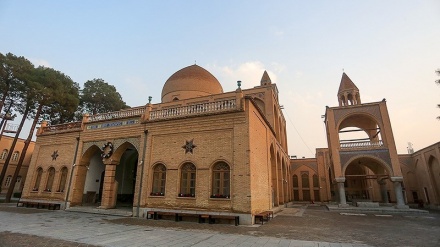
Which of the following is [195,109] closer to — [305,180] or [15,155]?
[305,180]

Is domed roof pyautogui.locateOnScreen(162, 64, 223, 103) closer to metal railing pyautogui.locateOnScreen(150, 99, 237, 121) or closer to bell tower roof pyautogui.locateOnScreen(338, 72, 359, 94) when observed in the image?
metal railing pyautogui.locateOnScreen(150, 99, 237, 121)

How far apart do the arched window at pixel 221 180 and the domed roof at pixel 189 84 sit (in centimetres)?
1390

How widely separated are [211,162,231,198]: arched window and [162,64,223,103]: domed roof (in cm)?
1390

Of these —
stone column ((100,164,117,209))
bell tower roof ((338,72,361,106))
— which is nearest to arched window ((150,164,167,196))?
stone column ((100,164,117,209))

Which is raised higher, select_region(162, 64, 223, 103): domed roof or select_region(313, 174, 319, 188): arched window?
select_region(162, 64, 223, 103): domed roof

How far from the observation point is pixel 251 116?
12758mm

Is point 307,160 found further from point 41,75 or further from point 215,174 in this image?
point 41,75

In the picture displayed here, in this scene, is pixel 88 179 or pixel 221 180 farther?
pixel 88 179

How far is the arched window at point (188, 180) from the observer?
500 inches

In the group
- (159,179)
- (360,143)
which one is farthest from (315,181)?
(159,179)

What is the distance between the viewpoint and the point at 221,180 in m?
12.1

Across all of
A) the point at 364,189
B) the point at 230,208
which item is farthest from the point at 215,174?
the point at 364,189

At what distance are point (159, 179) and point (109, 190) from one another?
421 cm

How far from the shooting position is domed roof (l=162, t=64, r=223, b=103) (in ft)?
82.0
